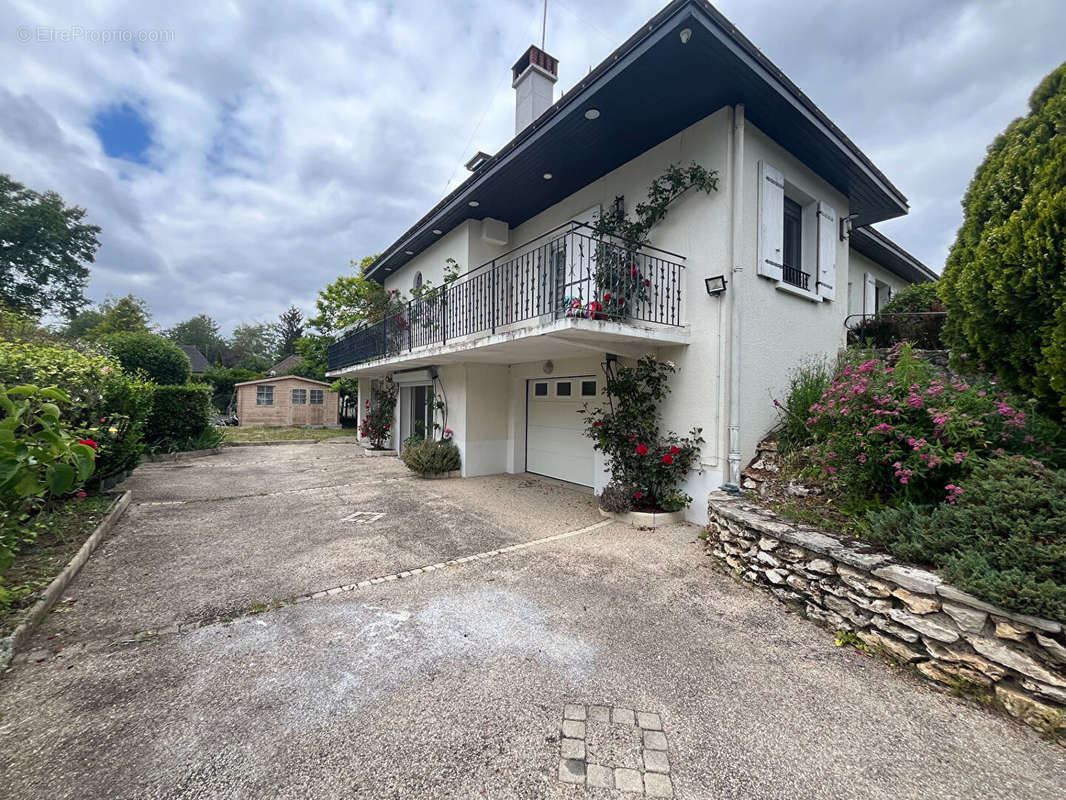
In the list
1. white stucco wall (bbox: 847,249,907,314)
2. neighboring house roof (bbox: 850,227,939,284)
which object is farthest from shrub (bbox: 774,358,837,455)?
white stucco wall (bbox: 847,249,907,314)

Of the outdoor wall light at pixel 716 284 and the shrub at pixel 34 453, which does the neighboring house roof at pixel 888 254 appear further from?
the shrub at pixel 34 453

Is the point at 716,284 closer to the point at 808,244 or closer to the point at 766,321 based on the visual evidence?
the point at 766,321

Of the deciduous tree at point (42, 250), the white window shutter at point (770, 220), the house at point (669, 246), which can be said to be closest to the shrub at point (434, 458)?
the house at point (669, 246)

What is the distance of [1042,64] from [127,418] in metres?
13.1

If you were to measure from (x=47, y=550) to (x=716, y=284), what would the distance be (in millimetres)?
8200

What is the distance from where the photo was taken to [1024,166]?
12.4ft

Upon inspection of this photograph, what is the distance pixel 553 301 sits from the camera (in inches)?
215

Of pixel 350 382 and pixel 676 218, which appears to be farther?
pixel 350 382

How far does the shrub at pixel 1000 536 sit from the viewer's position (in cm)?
231

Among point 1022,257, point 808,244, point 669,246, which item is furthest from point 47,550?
point 808,244

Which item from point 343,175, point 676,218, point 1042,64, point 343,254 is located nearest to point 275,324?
point 343,254

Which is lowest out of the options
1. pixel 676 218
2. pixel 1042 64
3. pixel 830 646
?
pixel 830 646

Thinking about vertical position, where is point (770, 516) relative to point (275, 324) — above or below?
below

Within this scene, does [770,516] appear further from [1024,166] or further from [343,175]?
[343,175]
